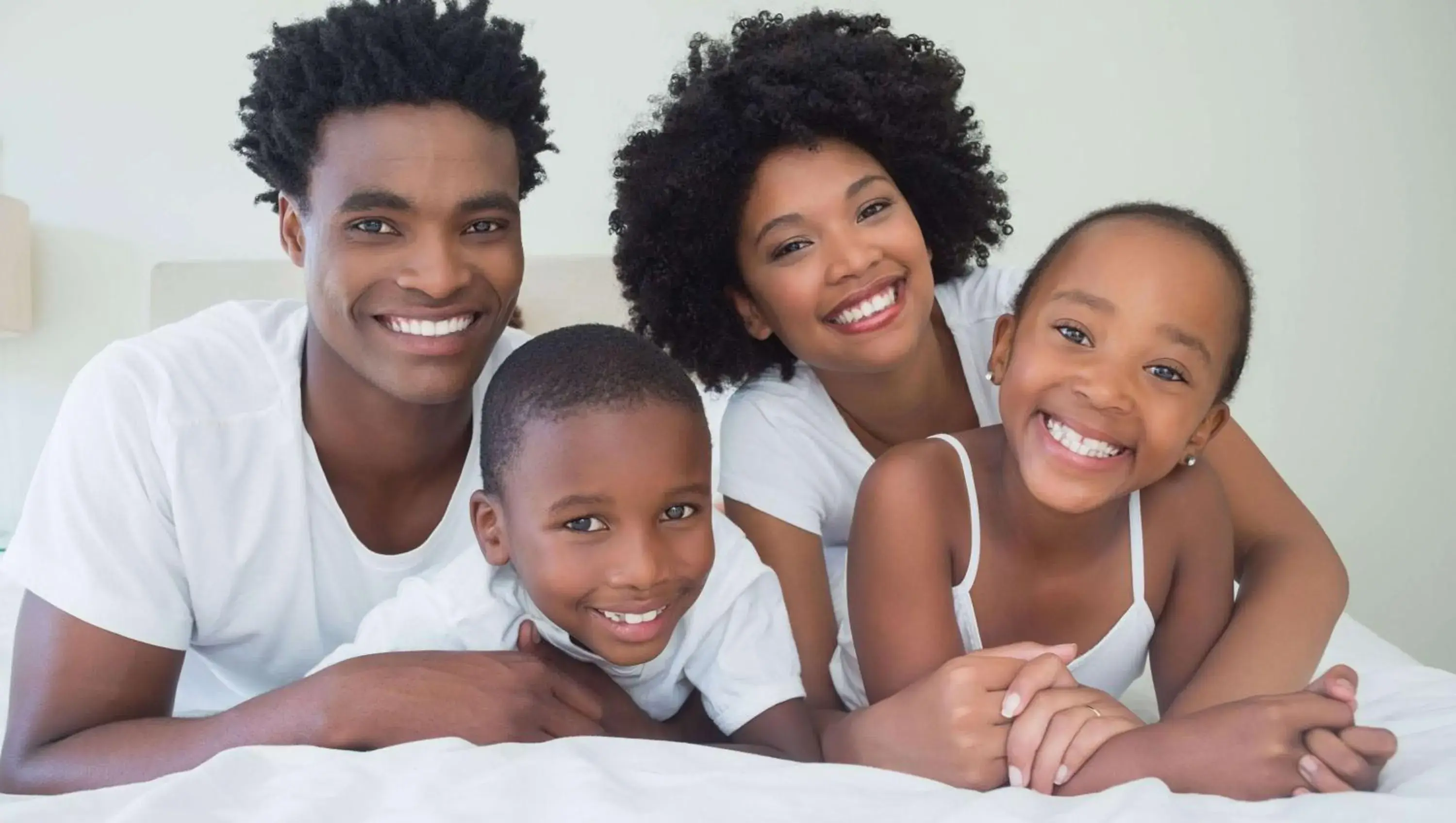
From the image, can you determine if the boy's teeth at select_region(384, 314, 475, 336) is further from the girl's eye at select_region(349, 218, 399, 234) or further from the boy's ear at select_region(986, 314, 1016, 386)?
the boy's ear at select_region(986, 314, 1016, 386)

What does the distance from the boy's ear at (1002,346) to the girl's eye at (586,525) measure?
1.77 feet

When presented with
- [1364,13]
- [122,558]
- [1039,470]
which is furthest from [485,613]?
[1364,13]

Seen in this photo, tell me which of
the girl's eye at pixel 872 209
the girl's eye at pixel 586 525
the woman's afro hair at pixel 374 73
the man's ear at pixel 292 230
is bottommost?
the girl's eye at pixel 586 525

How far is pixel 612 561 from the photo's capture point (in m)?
1.21

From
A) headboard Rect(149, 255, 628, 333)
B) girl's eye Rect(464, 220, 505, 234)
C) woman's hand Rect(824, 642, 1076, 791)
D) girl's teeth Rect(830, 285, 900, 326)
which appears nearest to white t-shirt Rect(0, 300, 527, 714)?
girl's eye Rect(464, 220, 505, 234)

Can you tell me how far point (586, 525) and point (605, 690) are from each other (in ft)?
0.71

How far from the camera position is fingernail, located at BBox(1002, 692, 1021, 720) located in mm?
1108

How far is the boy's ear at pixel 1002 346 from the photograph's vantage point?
1423mm

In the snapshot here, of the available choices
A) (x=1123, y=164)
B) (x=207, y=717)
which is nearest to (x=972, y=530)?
(x=207, y=717)

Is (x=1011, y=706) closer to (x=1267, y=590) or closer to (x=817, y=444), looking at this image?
(x=1267, y=590)

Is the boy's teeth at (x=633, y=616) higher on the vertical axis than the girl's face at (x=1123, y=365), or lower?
lower

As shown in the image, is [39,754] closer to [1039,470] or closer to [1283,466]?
[1039,470]

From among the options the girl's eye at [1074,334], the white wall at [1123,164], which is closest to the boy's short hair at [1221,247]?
the girl's eye at [1074,334]

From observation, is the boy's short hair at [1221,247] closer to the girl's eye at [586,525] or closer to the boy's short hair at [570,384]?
the boy's short hair at [570,384]
